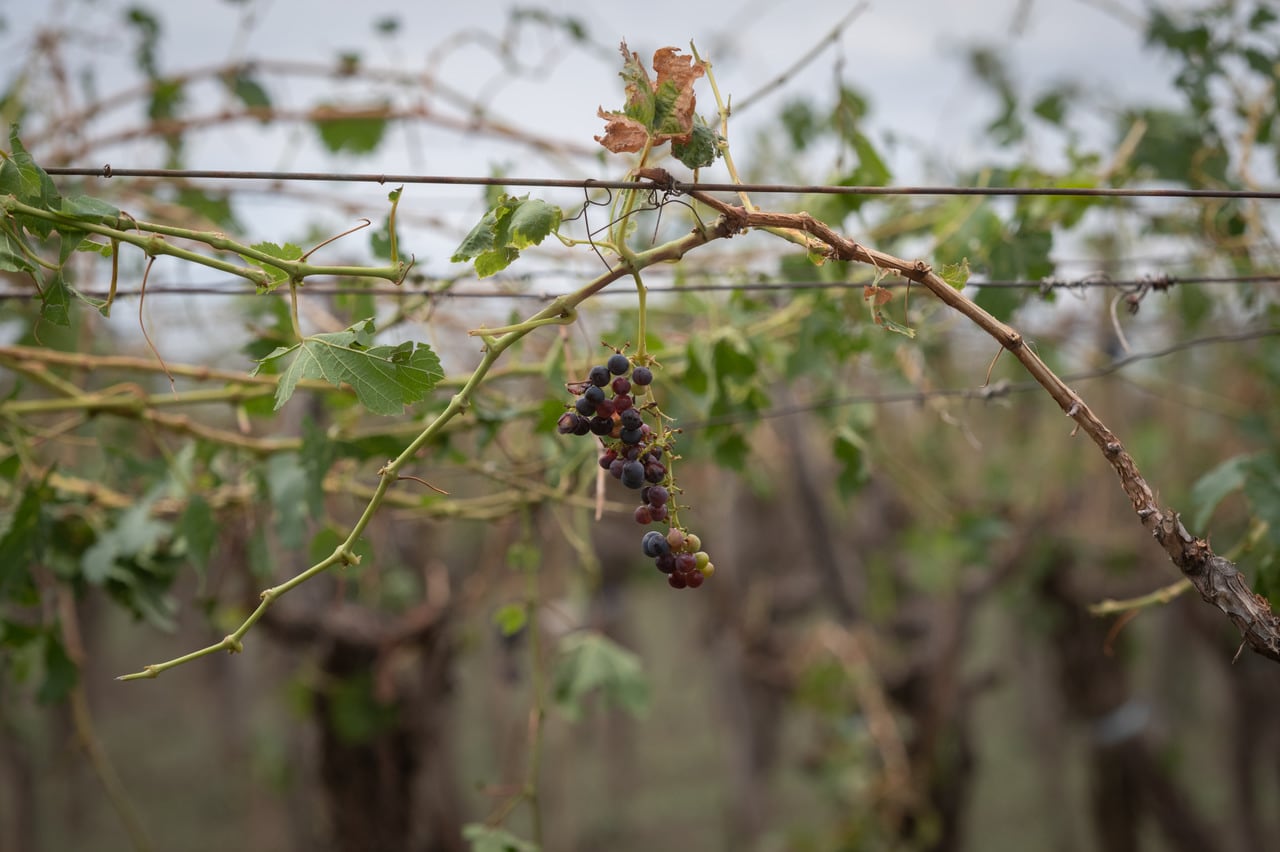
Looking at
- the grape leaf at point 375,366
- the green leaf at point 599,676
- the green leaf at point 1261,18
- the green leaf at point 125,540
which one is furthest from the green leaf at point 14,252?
the green leaf at point 1261,18

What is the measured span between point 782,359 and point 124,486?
1.35m

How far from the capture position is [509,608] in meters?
1.90

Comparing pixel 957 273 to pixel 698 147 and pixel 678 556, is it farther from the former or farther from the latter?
pixel 678 556

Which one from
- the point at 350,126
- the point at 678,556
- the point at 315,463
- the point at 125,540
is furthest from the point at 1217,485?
the point at 350,126

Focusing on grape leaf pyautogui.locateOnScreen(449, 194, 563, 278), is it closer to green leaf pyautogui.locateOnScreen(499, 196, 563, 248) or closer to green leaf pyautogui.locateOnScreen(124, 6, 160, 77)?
green leaf pyautogui.locateOnScreen(499, 196, 563, 248)

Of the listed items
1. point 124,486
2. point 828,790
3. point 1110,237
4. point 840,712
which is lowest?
point 828,790

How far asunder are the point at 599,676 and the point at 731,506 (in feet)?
7.50

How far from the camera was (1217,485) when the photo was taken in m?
1.77

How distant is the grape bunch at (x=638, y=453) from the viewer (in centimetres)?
105

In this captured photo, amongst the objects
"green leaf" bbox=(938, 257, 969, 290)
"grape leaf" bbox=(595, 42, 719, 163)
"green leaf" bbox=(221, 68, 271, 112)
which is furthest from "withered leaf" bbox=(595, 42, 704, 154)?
"green leaf" bbox=(221, 68, 271, 112)

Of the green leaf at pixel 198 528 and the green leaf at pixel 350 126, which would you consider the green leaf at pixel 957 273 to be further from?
the green leaf at pixel 350 126

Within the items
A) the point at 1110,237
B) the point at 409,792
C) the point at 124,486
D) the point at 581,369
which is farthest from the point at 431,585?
the point at 1110,237

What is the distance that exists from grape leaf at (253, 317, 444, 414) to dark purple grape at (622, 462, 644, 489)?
0.24 meters

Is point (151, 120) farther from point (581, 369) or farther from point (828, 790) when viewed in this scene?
point (828, 790)
